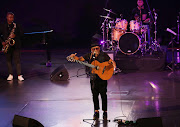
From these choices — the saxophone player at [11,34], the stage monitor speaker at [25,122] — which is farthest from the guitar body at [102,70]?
the saxophone player at [11,34]

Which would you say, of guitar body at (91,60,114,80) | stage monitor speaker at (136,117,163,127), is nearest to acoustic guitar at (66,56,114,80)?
guitar body at (91,60,114,80)

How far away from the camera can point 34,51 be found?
62.3ft

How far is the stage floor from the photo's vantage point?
734 cm

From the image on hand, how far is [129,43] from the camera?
543 inches

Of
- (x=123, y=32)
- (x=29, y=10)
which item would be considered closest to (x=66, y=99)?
(x=123, y=32)

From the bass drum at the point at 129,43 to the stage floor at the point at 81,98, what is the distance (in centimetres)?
176

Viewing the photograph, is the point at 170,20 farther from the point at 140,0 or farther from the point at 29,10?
the point at 29,10

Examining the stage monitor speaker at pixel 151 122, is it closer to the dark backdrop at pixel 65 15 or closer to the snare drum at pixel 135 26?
the snare drum at pixel 135 26

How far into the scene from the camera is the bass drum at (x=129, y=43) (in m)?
13.8

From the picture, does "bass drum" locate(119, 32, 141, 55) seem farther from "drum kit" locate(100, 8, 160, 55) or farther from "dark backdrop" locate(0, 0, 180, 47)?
"dark backdrop" locate(0, 0, 180, 47)

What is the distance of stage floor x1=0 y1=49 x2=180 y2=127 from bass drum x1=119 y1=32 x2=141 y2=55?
1.76 meters

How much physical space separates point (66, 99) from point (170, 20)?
11379 millimetres


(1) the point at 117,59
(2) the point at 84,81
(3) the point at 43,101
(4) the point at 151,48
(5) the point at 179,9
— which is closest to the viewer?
(3) the point at 43,101

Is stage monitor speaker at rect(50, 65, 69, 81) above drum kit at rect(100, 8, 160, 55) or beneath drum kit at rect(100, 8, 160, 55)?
beneath
